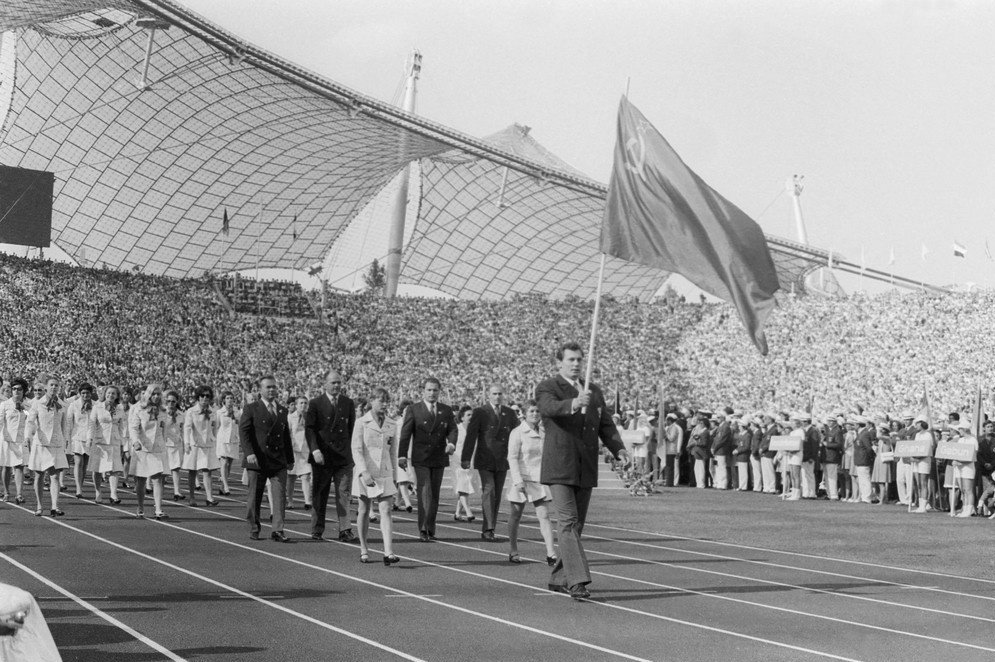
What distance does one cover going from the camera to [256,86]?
170ft

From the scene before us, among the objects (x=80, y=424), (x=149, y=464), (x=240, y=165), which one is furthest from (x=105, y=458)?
(x=240, y=165)

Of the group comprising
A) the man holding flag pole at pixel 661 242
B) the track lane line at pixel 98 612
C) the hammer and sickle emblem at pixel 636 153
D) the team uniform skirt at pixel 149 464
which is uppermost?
the hammer and sickle emblem at pixel 636 153

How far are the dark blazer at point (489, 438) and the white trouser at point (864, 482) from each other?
11.8 metres

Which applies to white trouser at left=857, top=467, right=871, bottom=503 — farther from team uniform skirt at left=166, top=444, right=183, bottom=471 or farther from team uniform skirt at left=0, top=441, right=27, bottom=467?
team uniform skirt at left=0, top=441, right=27, bottom=467

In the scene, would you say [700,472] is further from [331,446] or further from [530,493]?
[530,493]

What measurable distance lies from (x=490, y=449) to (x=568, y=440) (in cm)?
513

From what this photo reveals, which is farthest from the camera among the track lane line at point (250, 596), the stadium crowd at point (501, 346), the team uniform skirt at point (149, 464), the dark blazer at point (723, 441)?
the stadium crowd at point (501, 346)

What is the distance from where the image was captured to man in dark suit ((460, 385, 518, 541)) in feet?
50.5

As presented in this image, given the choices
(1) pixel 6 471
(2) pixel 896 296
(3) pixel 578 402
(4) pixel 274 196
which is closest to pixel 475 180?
(4) pixel 274 196

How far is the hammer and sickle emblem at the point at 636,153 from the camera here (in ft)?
39.4

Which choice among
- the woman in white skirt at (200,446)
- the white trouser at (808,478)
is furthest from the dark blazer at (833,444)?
the woman in white skirt at (200,446)

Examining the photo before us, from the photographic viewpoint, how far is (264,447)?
1494 centimetres

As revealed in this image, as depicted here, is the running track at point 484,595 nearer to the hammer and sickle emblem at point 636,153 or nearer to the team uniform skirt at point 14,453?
the team uniform skirt at point 14,453

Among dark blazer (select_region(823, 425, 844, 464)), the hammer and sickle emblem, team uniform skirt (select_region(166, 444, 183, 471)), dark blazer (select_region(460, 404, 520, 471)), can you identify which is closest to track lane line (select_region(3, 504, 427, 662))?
dark blazer (select_region(460, 404, 520, 471))
